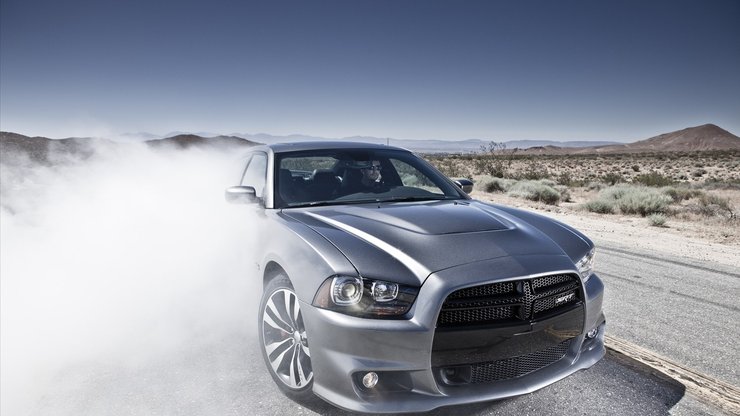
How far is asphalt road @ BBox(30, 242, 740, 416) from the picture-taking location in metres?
2.61

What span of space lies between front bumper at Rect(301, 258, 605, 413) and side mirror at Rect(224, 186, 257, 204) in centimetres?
154

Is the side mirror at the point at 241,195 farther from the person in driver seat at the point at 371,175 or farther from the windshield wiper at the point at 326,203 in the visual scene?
the person in driver seat at the point at 371,175

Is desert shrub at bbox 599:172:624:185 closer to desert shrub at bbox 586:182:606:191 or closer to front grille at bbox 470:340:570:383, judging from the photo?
desert shrub at bbox 586:182:606:191

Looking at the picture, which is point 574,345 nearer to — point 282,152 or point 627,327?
point 627,327

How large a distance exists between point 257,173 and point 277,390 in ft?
6.88

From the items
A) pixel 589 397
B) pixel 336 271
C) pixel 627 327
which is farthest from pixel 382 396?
pixel 627 327

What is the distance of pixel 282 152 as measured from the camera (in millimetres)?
3963

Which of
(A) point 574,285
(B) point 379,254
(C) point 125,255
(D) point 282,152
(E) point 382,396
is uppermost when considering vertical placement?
(D) point 282,152

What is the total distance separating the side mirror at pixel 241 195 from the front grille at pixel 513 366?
2.19 m

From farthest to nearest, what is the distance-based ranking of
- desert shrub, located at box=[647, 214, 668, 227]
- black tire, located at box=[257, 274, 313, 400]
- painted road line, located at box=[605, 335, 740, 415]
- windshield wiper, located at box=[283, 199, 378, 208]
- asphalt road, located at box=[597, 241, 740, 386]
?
desert shrub, located at box=[647, 214, 668, 227]
windshield wiper, located at box=[283, 199, 378, 208]
asphalt road, located at box=[597, 241, 740, 386]
painted road line, located at box=[605, 335, 740, 415]
black tire, located at box=[257, 274, 313, 400]

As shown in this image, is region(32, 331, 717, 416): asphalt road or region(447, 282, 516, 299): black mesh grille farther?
region(32, 331, 717, 416): asphalt road

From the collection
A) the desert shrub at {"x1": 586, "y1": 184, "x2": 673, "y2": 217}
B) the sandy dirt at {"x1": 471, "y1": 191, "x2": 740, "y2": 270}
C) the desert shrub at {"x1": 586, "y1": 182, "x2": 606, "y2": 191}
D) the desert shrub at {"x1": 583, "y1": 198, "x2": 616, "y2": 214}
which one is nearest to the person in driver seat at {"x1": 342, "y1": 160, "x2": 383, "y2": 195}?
the sandy dirt at {"x1": 471, "y1": 191, "x2": 740, "y2": 270}

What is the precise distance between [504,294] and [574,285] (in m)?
0.57

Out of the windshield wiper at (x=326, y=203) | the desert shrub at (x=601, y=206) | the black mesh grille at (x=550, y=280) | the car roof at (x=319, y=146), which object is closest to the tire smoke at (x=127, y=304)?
the windshield wiper at (x=326, y=203)
